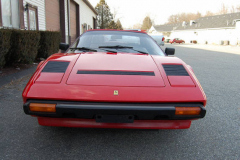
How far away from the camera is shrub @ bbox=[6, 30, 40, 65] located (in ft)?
18.1

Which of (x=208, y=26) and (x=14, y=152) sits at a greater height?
(x=208, y=26)

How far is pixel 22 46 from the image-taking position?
5641mm

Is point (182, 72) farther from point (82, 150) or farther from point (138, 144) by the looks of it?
point (82, 150)

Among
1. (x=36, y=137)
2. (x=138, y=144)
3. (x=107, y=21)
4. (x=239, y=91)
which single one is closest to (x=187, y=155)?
(x=138, y=144)

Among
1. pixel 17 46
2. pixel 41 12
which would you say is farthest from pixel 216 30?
pixel 17 46

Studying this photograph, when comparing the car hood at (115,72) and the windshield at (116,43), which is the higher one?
the windshield at (116,43)

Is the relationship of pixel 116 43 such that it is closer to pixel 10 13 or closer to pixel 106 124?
pixel 106 124

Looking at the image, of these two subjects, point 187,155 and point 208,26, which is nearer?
point 187,155

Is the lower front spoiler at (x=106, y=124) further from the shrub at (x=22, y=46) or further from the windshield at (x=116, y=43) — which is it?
the shrub at (x=22, y=46)

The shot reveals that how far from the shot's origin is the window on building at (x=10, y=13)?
7.26 m

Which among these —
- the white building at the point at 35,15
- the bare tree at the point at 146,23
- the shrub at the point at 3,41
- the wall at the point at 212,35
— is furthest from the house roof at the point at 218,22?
the shrub at the point at 3,41

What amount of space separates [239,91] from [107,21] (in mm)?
46279

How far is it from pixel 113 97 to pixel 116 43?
1.49 meters

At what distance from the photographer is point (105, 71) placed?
79.9 inches
